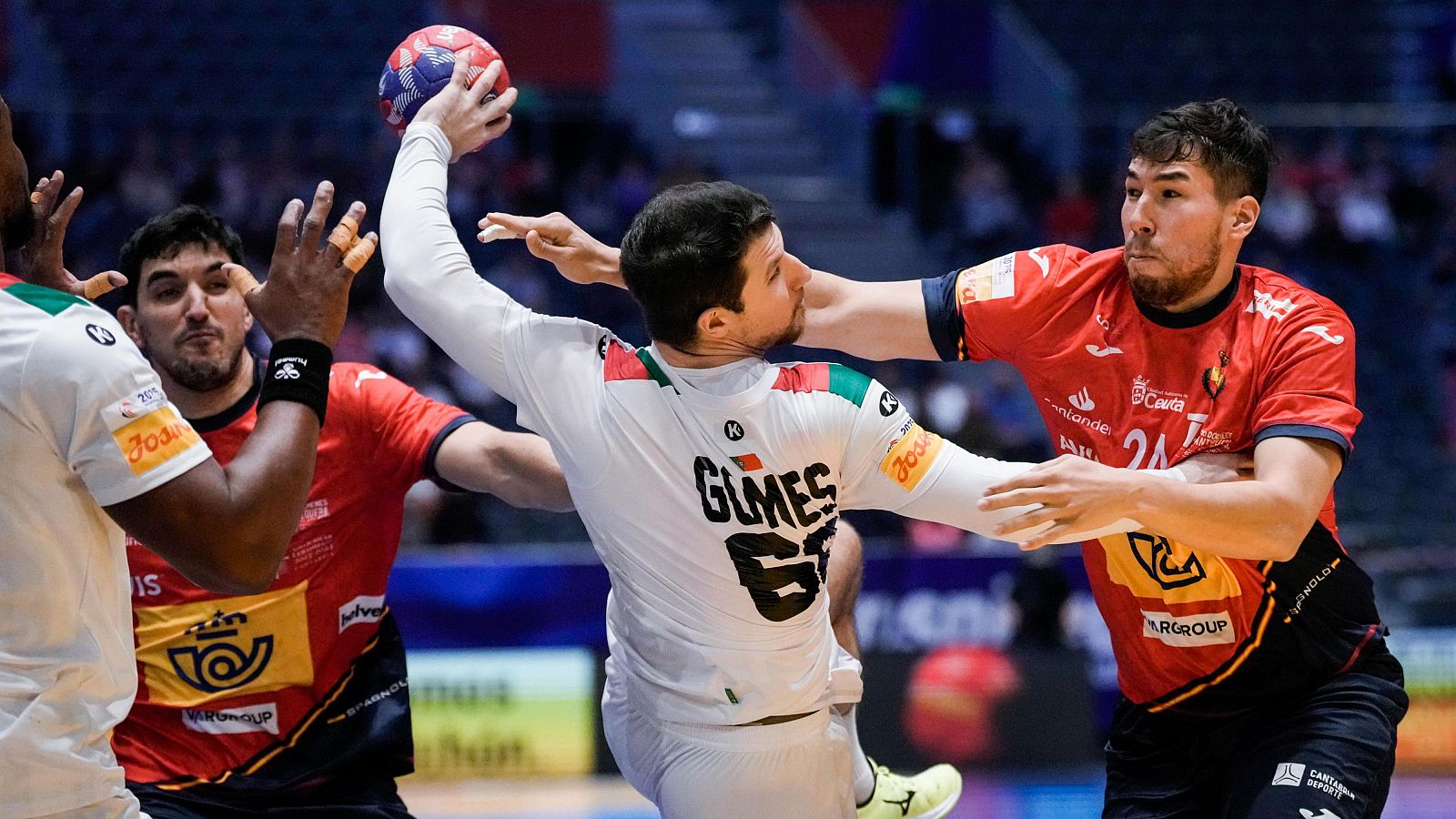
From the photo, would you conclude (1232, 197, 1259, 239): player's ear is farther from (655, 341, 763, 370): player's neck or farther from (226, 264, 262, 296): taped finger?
(226, 264, 262, 296): taped finger

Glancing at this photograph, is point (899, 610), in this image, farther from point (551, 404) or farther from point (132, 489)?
point (132, 489)

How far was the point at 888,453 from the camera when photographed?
11.1 feet

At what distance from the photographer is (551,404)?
11.4 ft

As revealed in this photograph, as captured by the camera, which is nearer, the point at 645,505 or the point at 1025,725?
the point at 645,505

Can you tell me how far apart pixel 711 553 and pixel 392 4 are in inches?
562

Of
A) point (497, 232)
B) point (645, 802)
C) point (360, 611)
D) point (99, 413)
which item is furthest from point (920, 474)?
point (645, 802)

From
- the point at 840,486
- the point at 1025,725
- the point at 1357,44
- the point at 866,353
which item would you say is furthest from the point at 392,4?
the point at 840,486

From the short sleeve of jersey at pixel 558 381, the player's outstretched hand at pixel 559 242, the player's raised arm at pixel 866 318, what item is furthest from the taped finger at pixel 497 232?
the player's raised arm at pixel 866 318

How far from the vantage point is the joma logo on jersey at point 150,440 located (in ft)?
9.23

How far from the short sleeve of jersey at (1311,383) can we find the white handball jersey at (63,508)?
2604 mm

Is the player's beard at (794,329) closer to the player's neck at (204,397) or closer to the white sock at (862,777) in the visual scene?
the white sock at (862,777)

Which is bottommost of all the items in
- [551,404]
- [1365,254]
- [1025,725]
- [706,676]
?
[1025,725]

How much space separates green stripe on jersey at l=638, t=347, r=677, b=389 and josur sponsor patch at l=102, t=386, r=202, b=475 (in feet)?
3.46

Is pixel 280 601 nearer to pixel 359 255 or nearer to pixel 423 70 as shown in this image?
pixel 359 255
